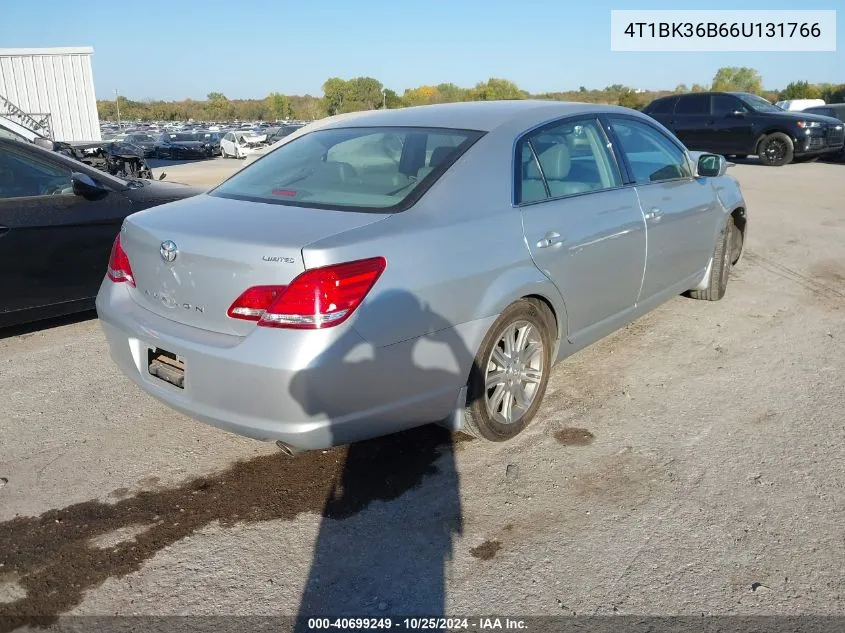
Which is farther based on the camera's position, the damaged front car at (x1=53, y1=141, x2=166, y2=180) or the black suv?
the black suv

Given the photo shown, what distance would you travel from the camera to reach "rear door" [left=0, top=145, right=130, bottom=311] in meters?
4.62

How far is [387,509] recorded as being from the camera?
9.68ft

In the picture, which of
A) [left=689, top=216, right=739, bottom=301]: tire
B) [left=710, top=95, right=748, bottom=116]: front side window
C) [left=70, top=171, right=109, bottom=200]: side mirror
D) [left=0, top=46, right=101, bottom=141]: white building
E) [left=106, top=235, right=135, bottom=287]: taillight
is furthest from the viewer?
[left=0, top=46, right=101, bottom=141]: white building

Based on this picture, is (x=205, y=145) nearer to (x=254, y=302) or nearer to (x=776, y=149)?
(x=776, y=149)

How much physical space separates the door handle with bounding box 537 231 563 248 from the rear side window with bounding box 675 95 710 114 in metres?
16.4

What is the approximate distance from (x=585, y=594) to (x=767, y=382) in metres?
2.39

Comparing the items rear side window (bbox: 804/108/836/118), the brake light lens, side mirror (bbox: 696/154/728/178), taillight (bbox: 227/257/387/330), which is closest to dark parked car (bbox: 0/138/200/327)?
the brake light lens

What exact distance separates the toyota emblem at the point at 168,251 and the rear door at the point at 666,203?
262cm

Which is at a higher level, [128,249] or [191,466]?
[128,249]

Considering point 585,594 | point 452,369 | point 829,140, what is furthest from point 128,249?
point 829,140

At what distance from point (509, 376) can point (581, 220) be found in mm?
915

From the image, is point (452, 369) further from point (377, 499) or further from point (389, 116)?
point (389, 116)

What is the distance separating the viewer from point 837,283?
6363mm

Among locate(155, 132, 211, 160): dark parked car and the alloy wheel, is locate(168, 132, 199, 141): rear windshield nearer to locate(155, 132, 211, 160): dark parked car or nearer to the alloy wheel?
locate(155, 132, 211, 160): dark parked car
